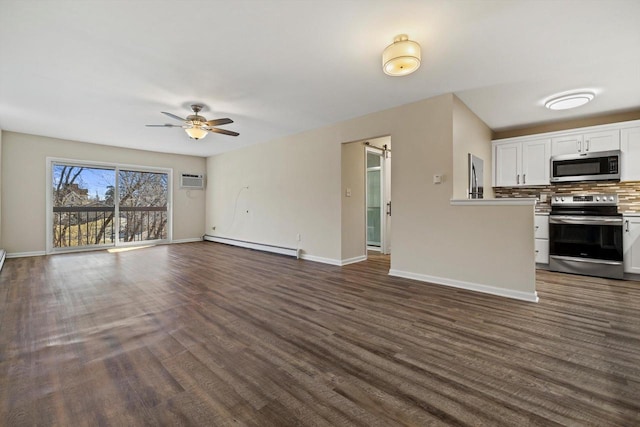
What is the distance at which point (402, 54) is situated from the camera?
230 centimetres

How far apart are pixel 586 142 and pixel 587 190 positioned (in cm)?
80

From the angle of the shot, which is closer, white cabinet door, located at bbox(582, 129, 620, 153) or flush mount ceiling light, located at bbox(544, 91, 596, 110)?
flush mount ceiling light, located at bbox(544, 91, 596, 110)

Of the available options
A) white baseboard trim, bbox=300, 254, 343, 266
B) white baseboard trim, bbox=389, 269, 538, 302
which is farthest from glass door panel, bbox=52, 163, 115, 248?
white baseboard trim, bbox=389, 269, 538, 302

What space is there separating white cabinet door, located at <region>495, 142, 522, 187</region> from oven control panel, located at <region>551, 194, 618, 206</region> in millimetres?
624

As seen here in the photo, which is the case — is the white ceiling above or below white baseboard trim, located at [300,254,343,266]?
above

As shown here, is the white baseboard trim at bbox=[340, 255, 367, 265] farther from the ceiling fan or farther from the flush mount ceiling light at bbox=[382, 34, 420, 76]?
the flush mount ceiling light at bbox=[382, 34, 420, 76]

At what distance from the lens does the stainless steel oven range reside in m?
3.82

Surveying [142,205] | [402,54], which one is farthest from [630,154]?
[142,205]

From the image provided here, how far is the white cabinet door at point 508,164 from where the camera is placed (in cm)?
480

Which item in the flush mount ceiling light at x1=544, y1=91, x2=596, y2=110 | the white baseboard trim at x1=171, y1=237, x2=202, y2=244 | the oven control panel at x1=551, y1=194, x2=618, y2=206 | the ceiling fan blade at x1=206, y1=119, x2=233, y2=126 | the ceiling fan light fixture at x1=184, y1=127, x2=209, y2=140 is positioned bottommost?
the white baseboard trim at x1=171, y1=237, x2=202, y2=244

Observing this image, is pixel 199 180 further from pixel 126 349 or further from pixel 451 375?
pixel 451 375

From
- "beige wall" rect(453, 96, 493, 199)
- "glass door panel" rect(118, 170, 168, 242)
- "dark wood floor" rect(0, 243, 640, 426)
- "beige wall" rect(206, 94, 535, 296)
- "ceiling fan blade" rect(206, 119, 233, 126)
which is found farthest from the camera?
"glass door panel" rect(118, 170, 168, 242)

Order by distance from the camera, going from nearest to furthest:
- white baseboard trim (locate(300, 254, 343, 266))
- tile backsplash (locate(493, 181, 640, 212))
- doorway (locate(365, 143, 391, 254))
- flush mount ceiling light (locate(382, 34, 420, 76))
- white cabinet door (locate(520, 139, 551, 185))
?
flush mount ceiling light (locate(382, 34, 420, 76)), tile backsplash (locate(493, 181, 640, 212)), white cabinet door (locate(520, 139, 551, 185)), white baseboard trim (locate(300, 254, 343, 266)), doorway (locate(365, 143, 391, 254))

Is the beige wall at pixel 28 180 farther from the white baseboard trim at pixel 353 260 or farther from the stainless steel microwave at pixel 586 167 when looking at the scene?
the stainless steel microwave at pixel 586 167
